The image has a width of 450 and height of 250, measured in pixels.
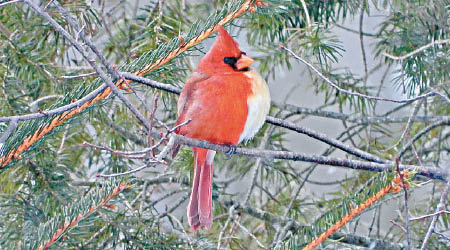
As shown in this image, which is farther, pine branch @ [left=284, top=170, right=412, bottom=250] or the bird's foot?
the bird's foot

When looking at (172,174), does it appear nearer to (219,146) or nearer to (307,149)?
(219,146)

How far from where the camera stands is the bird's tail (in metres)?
2.07

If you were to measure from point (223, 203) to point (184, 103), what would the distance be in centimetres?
71

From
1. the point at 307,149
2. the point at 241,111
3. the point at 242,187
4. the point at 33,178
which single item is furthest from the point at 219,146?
the point at 307,149

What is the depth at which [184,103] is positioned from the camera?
83.7 inches

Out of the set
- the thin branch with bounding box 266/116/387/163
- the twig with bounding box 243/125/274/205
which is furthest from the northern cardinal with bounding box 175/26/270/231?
the twig with bounding box 243/125/274/205

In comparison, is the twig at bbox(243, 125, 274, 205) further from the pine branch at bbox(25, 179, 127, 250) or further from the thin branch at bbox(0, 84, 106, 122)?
the thin branch at bbox(0, 84, 106, 122)

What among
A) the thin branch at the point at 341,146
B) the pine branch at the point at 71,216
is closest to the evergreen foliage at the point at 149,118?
the pine branch at the point at 71,216

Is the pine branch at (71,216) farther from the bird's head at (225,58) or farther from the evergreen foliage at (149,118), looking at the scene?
the bird's head at (225,58)

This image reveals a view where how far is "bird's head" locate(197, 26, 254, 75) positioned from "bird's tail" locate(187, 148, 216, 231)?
29 cm

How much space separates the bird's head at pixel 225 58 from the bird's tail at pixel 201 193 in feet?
0.96

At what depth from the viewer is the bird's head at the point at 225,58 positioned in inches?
88.7

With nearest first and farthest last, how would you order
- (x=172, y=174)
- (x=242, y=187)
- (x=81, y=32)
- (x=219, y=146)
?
(x=81, y=32) → (x=219, y=146) → (x=172, y=174) → (x=242, y=187)

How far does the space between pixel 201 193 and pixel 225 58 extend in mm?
483
